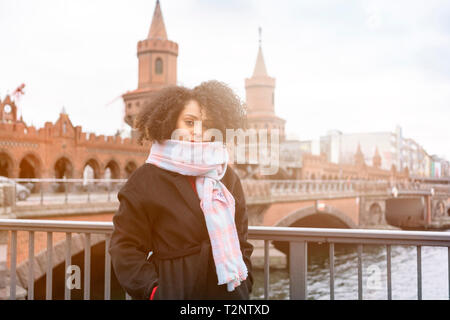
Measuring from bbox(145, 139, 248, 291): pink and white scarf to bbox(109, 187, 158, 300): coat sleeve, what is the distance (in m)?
0.24

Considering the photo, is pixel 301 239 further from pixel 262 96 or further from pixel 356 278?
pixel 262 96

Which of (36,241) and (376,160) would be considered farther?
(376,160)

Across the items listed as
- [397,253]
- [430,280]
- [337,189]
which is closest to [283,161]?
[337,189]

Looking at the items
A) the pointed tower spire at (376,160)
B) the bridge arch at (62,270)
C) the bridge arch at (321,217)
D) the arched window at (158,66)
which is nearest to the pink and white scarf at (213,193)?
the bridge arch at (62,270)

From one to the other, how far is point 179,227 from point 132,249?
0.23 metres

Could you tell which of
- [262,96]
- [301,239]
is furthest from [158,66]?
[301,239]

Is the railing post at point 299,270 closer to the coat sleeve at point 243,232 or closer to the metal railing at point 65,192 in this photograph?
the coat sleeve at point 243,232

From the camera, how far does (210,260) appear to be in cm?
207

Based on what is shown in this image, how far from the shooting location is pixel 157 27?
125 feet

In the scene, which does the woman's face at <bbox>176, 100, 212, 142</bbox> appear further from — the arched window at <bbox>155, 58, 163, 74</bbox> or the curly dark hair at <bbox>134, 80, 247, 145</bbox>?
the arched window at <bbox>155, 58, 163, 74</bbox>

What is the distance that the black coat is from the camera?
2.00 meters

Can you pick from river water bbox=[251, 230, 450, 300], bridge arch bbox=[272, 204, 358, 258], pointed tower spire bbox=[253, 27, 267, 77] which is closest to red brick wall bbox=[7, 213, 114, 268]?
river water bbox=[251, 230, 450, 300]

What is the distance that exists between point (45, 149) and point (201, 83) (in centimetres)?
2290
